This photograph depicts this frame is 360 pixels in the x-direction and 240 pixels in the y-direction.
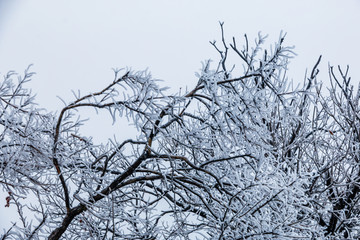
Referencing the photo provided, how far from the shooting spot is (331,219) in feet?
20.5

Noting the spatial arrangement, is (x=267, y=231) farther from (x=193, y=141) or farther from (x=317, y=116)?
(x=317, y=116)

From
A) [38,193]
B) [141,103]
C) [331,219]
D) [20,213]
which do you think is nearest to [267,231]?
[141,103]

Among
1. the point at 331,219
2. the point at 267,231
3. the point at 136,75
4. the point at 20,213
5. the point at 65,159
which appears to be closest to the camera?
the point at 267,231

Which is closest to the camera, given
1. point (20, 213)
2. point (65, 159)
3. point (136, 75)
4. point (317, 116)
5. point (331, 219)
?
point (136, 75)

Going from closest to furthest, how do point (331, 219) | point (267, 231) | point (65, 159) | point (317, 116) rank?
point (267, 231), point (65, 159), point (331, 219), point (317, 116)

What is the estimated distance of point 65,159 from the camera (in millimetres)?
3352

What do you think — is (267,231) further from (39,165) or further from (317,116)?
(317,116)

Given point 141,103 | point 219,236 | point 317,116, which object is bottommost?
point 219,236

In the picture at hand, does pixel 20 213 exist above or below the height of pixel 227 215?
below

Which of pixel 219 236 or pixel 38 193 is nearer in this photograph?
pixel 219 236

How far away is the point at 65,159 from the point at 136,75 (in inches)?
37.7

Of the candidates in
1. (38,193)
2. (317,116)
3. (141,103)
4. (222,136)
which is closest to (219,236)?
(222,136)

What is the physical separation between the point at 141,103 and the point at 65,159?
87 centimetres

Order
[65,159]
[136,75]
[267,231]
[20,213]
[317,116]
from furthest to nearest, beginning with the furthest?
[317,116]
[20,213]
[65,159]
[136,75]
[267,231]
